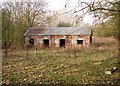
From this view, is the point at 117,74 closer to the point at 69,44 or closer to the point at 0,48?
the point at 0,48

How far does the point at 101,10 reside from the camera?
458 inches

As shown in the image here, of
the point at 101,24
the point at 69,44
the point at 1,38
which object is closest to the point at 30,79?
the point at 101,24

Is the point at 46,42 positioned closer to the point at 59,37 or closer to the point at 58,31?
the point at 59,37

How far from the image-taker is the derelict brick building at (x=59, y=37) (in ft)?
110

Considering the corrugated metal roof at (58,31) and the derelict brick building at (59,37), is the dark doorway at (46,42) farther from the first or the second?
the corrugated metal roof at (58,31)

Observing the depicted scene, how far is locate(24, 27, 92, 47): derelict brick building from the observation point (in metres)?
33.5

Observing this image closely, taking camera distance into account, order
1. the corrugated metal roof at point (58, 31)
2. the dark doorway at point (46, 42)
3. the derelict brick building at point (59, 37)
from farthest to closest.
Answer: the dark doorway at point (46, 42) → the corrugated metal roof at point (58, 31) → the derelict brick building at point (59, 37)

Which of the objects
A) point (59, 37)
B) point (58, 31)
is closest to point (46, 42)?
point (59, 37)

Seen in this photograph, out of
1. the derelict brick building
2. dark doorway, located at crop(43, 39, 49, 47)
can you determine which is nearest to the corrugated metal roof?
the derelict brick building

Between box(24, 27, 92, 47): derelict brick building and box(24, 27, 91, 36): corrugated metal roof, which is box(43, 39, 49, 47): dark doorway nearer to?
box(24, 27, 92, 47): derelict brick building

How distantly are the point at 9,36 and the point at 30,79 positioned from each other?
13.8 metres

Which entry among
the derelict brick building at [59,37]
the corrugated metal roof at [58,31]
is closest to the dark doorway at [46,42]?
the derelict brick building at [59,37]

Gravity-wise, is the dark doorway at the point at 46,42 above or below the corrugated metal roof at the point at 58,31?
below

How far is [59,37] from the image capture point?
3462 cm
